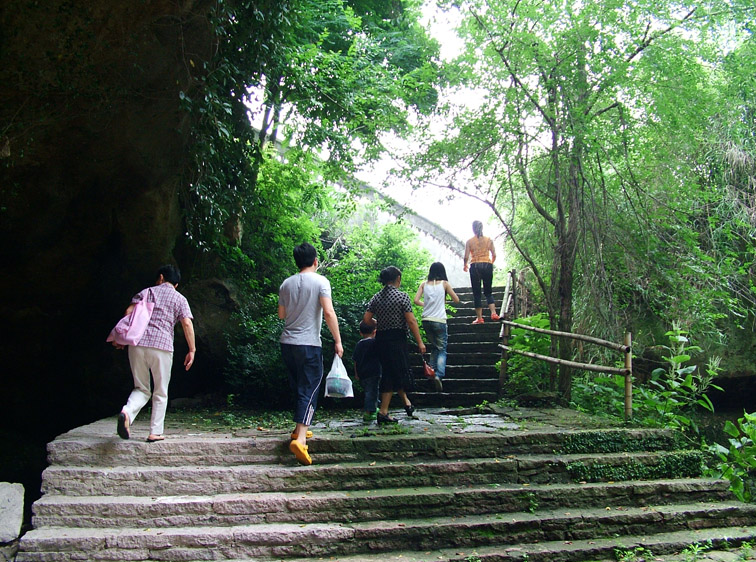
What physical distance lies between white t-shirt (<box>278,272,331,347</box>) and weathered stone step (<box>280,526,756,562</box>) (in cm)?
187

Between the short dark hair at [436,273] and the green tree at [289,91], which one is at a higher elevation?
the green tree at [289,91]

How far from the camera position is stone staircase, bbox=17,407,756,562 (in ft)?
13.6

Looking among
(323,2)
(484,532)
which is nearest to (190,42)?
(323,2)

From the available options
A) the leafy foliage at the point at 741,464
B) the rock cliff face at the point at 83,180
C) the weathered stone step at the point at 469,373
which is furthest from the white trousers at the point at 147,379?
the leafy foliage at the point at 741,464

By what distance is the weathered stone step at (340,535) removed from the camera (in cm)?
401

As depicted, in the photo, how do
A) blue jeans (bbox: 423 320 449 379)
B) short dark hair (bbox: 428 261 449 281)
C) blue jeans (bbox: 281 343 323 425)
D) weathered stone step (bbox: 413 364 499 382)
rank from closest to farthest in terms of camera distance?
1. blue jeans (bbox: 281 343 323 425)
2. blue jeans (bbox: 423 320 449 379)
3. short dark hair (bbox: 428 261 449 281)
4. weathered stone step (bbox: 413 364 499 382)

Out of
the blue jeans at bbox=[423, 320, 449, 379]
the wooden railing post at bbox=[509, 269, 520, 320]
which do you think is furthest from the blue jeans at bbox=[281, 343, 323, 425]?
the wooden railing post at bbox=[509, 269, 520, 320]

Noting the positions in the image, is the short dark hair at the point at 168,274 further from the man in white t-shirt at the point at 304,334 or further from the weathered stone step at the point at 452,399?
the weathered stone step at the point at 452,399

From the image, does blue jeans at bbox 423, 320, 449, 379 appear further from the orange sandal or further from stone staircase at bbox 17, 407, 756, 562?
the orange sandal

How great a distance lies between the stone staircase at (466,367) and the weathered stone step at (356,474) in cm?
314

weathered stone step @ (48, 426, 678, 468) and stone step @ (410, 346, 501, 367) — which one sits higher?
stone step @ (410, 346, 501, 367)

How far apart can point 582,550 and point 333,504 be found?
78.5 inches

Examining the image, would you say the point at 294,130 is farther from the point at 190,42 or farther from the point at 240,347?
the point at 240,347

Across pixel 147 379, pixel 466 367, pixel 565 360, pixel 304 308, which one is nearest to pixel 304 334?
pixel 304 308
